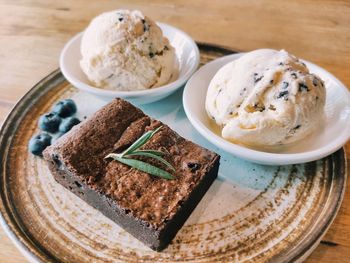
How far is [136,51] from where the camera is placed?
1.58m

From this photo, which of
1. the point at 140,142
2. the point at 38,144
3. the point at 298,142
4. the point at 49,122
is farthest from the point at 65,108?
the point at 298,142

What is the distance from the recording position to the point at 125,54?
61.9 inches

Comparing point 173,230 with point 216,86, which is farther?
point 216,86

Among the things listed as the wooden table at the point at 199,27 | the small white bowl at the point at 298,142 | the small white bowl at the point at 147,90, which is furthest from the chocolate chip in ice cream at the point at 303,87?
the wooden table at the point at 199,27

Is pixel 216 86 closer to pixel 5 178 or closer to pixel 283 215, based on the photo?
pixel 283 215

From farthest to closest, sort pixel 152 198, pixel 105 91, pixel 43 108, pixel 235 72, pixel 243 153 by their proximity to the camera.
Result: pixel 43 108 → pixel 105 91 → pixel 235 72 → pixel 243 153 → pixel 152 198

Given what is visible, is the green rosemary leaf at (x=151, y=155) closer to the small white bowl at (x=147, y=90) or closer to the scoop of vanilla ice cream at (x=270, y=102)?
the scoop of vanilla ice cream at (x=270, y=102)

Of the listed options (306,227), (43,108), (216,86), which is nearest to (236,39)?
(216,86)

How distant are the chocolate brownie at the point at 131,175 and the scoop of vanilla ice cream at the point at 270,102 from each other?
179 millimetres

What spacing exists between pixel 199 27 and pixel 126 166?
1266 millimetres

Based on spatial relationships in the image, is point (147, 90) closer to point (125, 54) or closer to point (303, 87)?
point (125, 54)

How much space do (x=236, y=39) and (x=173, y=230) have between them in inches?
51.3

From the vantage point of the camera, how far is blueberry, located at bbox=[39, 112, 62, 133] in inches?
60.4

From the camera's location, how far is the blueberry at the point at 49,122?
60.4 inches
